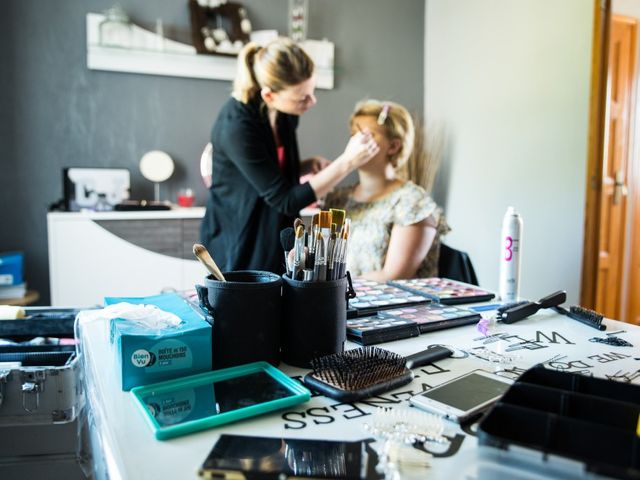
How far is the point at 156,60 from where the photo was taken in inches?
122

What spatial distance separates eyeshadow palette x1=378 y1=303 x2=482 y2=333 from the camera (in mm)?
1033

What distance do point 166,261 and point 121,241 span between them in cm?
25

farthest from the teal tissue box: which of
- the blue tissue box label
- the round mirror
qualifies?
the round mirror

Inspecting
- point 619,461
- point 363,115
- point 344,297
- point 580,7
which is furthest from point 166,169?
point 619,461

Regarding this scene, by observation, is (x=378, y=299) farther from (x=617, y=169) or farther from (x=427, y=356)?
(x=617, y=169)

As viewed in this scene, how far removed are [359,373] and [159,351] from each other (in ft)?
0.91

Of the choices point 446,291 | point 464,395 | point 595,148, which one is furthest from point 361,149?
point 595,148

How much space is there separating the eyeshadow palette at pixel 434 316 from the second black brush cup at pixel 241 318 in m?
0.33

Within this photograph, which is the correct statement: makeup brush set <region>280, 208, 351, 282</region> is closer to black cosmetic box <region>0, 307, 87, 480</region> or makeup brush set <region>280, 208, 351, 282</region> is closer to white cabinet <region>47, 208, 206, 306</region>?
black cosmetic box <region>0, 307, 87, 480</region>

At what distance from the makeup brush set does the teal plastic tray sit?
16 cm

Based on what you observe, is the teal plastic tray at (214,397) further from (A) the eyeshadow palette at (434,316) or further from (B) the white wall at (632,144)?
(B) the white wall at (632,144)

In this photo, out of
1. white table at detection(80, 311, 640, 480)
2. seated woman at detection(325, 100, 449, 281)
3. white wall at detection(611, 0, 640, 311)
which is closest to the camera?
white table at detection(80, 311, 640, 480)

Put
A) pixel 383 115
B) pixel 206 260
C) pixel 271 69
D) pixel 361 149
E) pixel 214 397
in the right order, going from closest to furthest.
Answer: pixel 214 397
pixel 206 260
pixel 271 69
pixel 361 149
pixel 383 115

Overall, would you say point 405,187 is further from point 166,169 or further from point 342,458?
point 166,169
